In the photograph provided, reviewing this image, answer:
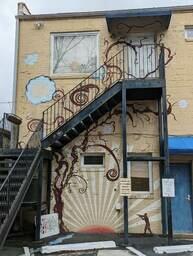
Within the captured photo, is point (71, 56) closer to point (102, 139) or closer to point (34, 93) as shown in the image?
point (34, 93)

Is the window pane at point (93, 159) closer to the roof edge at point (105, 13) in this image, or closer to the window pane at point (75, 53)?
the window pane at point (75, 53)

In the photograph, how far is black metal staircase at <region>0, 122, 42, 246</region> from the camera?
293 inches

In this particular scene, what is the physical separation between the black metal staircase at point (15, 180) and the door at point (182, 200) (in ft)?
13.9

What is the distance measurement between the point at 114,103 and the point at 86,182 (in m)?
2.46

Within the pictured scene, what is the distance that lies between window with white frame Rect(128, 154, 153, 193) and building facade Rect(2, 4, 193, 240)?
29 millimetres

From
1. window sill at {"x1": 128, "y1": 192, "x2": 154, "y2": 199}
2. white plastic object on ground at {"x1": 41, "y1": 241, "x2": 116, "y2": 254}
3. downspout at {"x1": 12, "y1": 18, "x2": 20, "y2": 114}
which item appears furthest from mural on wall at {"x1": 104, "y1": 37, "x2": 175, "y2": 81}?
white plastic object on ground at {"x1": 41, "y1": 241, "x2": 116, "y2": 254}

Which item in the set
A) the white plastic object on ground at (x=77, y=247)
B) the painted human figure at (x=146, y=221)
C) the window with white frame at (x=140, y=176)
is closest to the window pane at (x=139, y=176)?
the window with white frame at (x=140, y=176)

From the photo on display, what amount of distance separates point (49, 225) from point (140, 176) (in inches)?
116

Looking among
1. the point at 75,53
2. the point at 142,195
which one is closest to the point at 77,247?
the point at 142,195

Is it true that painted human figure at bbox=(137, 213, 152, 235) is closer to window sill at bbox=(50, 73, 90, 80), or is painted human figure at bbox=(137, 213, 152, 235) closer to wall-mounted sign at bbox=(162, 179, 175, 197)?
wall-mounted sign at bbox=(162, 179, 175, 197)

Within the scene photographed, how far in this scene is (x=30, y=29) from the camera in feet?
41.2

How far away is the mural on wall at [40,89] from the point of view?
12.0 m

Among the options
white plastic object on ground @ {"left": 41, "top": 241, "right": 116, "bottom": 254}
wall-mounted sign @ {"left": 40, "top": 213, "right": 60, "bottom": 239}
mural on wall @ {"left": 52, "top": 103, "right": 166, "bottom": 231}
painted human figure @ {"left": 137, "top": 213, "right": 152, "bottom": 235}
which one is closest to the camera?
white plastic object on ground @ {"left": 41, "top": 241, "right": 116, "bottom": 254}

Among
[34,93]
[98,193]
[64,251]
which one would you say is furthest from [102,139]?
[64,251]
